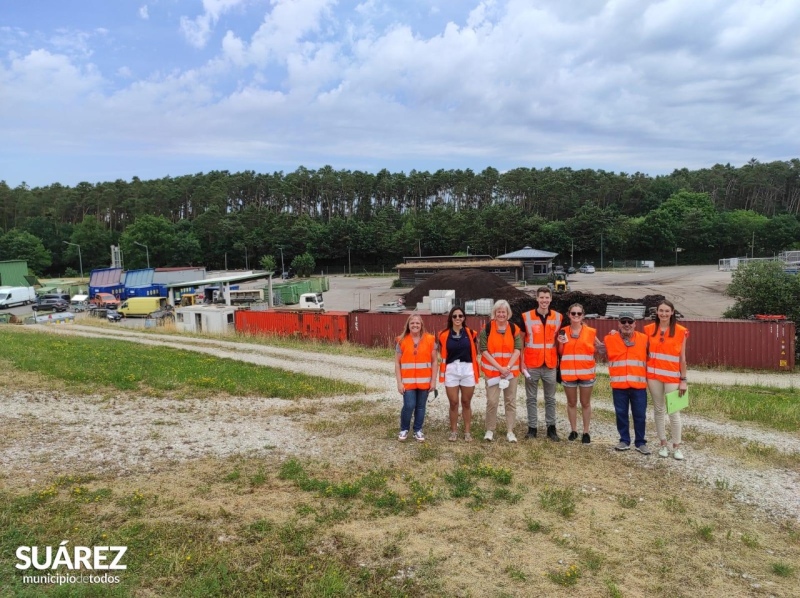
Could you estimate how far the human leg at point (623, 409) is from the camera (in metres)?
7.11

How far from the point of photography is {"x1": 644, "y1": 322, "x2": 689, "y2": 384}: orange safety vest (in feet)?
22.1

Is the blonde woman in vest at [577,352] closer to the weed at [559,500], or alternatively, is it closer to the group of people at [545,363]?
the group of people at [545,363]

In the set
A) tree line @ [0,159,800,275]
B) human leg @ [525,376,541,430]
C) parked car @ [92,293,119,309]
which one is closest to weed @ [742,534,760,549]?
human leg @ [525,376,541,430]

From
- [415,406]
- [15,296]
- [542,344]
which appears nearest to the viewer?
[542,344]

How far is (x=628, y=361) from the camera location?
274 inches

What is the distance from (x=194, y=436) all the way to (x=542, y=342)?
5223 millimetres

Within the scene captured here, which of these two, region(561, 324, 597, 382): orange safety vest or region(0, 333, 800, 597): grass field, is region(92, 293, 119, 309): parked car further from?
region(561, 324, 597, 382): orange safety vest

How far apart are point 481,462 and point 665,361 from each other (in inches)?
104

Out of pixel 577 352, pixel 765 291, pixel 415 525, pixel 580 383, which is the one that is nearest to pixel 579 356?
pixel 577 352

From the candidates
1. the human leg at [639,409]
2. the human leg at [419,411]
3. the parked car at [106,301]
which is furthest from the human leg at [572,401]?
the parked car at [106,301]

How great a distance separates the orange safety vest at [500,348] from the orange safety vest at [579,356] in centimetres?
68

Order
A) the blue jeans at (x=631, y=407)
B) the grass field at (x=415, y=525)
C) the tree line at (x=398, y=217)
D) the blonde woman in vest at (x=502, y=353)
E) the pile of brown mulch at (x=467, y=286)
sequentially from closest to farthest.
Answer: the grass field at (x=415, y=525) → the blue jeans at (x=631, y=407) → the blonde woman in vest at (x=502, y=353) → the pile of brown mulch at (x=467, y=286) → the tree line at (x=398, y=217)

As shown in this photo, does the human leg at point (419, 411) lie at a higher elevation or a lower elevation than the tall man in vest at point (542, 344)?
lower

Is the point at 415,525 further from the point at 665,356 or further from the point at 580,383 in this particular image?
the point at 665,356
